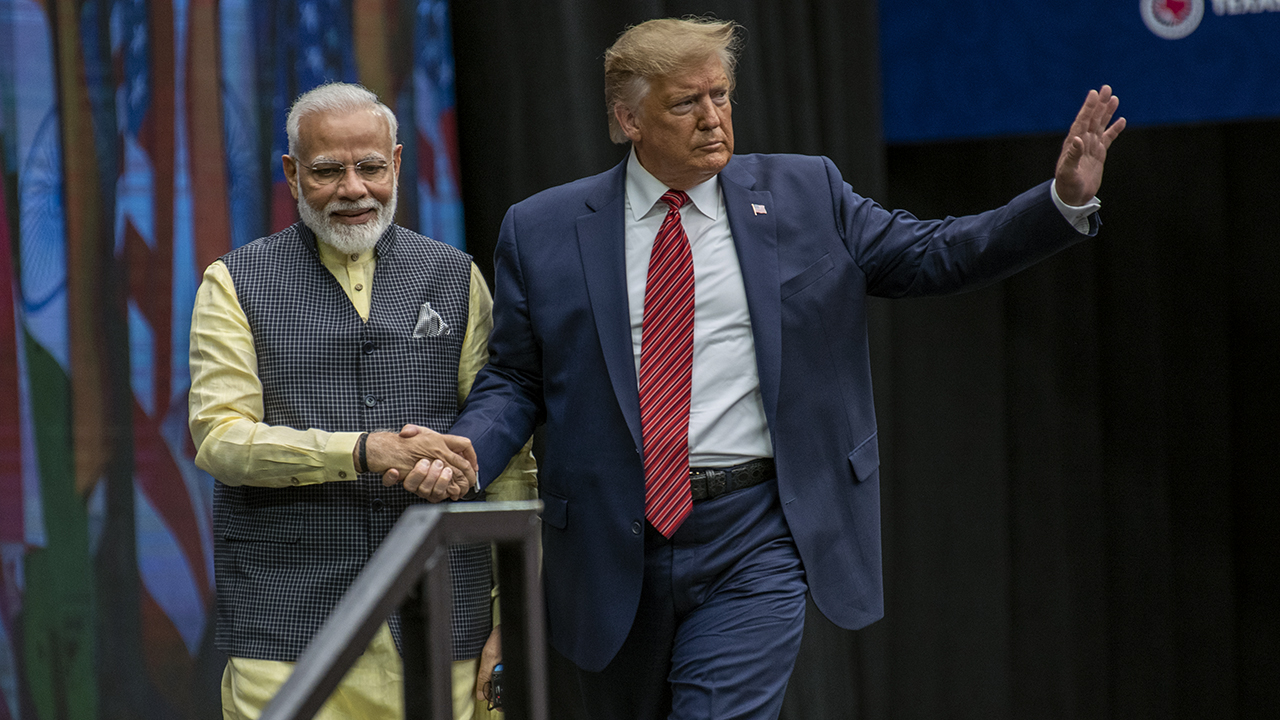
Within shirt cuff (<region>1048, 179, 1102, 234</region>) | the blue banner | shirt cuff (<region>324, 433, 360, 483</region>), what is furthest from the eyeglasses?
the blue banner

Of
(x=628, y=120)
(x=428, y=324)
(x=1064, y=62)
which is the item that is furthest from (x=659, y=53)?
(x=1064, y=62)

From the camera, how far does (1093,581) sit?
4125 millimetres

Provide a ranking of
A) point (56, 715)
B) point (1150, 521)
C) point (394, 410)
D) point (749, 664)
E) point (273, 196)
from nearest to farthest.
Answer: point (749, 664)
point (394, 410)
point (56, 715)
point (273, 196)
point (1150, 521)

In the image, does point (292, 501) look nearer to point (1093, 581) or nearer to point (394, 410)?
point (394, 410)

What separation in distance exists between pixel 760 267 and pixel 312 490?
0.89m

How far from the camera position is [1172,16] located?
3578mm

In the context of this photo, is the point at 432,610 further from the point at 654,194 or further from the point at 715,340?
the point at 654,194

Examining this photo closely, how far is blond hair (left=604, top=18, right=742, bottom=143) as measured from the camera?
98.3 inches

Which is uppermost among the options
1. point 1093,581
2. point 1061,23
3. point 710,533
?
point 1061,23

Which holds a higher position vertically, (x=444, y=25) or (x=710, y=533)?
(x=444, y=25)

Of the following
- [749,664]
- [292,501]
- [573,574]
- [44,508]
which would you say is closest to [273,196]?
[44,508]

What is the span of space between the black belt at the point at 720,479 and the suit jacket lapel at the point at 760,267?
9 centimetres

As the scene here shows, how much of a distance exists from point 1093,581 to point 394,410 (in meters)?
2.48

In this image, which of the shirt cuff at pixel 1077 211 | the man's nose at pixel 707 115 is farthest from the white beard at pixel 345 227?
the shirt cuff at pixel 1077 211
